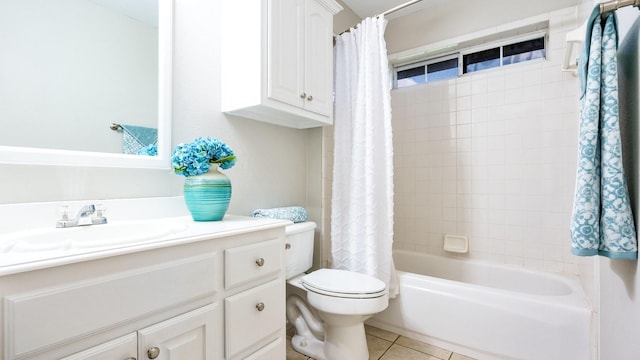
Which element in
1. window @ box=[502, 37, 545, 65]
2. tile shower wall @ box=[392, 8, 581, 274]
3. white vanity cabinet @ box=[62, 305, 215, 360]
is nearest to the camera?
white vanity cabinet @ box=[62, 305, 215, 360]

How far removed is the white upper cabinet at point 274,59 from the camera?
1.45 metres

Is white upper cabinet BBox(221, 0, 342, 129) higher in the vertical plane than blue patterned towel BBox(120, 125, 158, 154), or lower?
higher

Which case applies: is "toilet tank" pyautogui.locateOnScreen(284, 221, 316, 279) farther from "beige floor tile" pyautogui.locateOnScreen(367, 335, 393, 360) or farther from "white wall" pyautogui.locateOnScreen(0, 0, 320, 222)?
"beige floor tile" pyautogui.locateOnScreen(367, 335, 393, 360)

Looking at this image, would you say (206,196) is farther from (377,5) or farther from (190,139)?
(377,5)

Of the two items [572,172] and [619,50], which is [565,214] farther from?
[619,50]

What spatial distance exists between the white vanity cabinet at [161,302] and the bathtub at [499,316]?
0.95m

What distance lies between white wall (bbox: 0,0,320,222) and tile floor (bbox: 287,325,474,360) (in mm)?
1011

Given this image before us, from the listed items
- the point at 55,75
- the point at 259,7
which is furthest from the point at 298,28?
the point at 55,75

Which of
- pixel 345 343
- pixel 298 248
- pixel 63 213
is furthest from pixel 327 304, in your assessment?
pixel 63 213

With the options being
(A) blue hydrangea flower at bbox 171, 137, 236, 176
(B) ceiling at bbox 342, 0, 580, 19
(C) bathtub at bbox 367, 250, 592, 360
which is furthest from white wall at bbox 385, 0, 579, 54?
(A) blue hydrangea flower at bbox 171, 137, 236, 176

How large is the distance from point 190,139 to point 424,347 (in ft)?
5.85

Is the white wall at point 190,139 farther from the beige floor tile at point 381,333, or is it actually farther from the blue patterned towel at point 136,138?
the beige floor tile at point 381,333

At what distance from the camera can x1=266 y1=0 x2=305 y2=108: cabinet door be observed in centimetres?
147

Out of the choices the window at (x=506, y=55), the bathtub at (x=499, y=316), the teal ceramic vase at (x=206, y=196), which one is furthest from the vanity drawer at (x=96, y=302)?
the window at (x=506, y=55)
